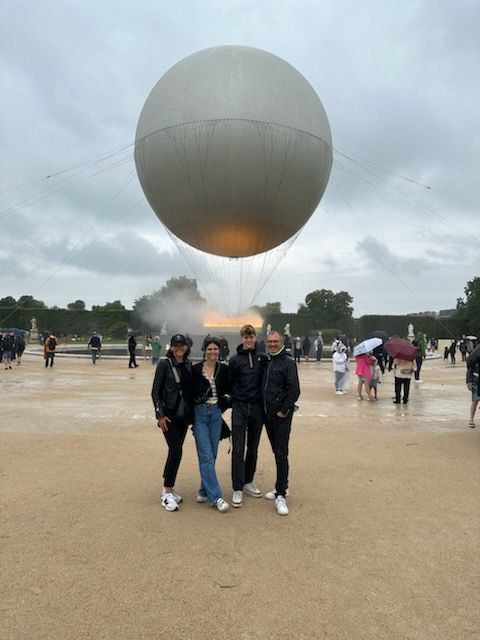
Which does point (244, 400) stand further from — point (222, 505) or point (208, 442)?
point (222, 505)

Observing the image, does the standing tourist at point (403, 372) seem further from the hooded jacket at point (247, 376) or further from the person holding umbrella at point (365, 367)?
the hooded jacket at point (247, 376)

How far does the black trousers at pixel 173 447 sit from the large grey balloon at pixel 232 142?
1190 centimetres

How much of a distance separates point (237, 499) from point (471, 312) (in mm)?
59078

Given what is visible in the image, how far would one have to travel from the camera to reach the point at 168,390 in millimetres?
4297

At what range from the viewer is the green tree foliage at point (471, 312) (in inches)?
2167

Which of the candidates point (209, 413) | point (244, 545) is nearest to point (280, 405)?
point (209, 413)

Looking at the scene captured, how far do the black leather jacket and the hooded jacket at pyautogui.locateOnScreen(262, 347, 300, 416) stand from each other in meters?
0.71

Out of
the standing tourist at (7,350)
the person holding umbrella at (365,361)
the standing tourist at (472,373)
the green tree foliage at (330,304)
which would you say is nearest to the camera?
the standing tourist at (472,373)

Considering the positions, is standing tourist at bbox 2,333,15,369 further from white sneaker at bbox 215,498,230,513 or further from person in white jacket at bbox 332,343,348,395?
white sneaker at bbox 215,498,230,513

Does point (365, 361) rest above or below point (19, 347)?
above

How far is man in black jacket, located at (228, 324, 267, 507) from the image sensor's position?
4.43 metres

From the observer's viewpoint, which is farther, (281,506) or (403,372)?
(403,372)

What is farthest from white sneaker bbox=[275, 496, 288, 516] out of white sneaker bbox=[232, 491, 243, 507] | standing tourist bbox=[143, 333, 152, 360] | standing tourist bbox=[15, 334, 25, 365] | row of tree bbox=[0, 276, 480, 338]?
row of tree bbox=[0, 276, 480, 338]

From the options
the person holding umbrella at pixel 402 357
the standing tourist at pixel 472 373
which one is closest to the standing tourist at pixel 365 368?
the person holding umbrella at pixel 402 357
